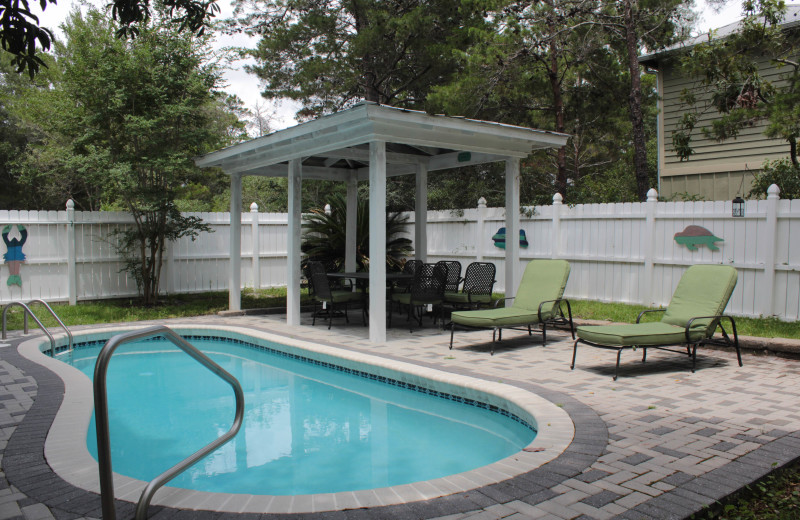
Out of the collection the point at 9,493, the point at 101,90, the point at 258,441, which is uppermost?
the point at 101,90

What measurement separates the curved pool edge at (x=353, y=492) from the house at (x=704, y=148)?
9.38 m

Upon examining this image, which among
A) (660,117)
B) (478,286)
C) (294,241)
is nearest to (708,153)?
A: (660,117)

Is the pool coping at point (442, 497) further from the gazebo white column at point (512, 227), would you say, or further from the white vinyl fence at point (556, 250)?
the white vinyl fence at point (556, 250)

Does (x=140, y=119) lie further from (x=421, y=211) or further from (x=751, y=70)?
(x=751, y=70)

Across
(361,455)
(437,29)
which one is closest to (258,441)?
(361,455)

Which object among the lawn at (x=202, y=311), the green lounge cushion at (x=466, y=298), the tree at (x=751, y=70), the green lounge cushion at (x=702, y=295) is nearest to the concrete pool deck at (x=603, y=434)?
the green lounge cushion at (x=702, y=295)

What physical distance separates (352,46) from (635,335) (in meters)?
12.0

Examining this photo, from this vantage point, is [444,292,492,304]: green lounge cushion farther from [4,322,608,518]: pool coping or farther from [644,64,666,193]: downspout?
[644,64,666,193]: downspout

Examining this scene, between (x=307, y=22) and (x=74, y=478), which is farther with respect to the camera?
(x=307, y=22)

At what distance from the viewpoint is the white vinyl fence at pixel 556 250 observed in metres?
8.53

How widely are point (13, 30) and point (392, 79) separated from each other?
14679 millimetres

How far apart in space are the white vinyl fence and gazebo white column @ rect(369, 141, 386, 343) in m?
4.63

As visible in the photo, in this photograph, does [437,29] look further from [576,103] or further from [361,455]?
[361,455]

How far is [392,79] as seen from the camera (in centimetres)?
1731
